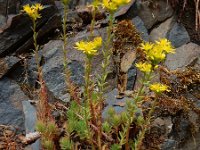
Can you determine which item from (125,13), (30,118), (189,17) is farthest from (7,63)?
(189,17)

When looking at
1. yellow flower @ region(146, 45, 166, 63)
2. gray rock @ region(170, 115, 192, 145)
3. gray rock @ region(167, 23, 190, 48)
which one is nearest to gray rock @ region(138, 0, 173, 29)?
gray rock @ region(167, 23, 190, 48)

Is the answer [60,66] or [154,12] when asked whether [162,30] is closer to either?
[154,12]

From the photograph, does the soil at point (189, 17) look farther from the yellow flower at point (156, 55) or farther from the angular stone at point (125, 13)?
the yellow flower at point (156, 55)

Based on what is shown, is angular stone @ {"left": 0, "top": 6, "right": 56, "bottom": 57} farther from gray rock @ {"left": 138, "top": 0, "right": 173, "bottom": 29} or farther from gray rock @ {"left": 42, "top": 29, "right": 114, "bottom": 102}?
gray rock @ {"left": 138, "top": 0, "right": 173, "bottom": 29}

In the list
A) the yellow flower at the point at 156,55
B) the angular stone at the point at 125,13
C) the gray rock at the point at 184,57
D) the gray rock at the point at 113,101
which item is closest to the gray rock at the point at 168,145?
the gray rock at the point at 113,101

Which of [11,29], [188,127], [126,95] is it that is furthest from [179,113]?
[11,29]
